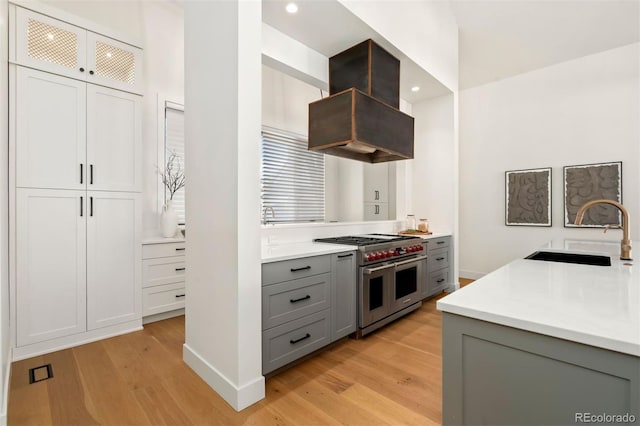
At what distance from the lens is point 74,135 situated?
2.66 metres

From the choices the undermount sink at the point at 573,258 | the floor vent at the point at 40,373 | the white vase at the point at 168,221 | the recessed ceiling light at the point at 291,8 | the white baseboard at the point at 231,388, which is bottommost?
the floor vent at the point at 40,373

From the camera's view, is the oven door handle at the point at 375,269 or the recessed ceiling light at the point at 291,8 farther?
the oven door handle at the point at 375,269

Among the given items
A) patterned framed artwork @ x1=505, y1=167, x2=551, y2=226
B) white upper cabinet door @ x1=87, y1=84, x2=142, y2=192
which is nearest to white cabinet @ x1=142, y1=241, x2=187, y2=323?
white upper cabinet door @ x1=87, y1=84, x2=142, y2=192

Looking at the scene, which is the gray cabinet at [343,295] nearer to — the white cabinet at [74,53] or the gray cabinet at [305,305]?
the gray cabinet at [305,305]

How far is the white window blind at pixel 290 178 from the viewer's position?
4.17 meters

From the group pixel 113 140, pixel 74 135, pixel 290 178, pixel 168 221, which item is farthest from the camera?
pixel 290 178

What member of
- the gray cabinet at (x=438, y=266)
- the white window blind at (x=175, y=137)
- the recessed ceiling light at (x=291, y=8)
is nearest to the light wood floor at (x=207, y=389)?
the gray cabinet at (x=438, y=266)

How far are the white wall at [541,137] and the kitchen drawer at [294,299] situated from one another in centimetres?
379

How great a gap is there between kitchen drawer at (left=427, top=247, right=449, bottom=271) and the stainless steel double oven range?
0.21 meters

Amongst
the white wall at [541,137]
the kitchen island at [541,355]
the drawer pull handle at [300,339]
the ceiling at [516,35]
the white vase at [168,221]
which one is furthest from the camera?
the white wall at [541,137]

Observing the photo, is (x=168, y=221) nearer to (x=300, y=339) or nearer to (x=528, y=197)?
(x=300, y=339)

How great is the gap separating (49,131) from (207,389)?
7.94 feet

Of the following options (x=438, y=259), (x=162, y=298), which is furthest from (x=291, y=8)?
(x=438, y=259)

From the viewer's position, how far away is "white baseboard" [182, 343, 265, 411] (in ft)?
5.93
